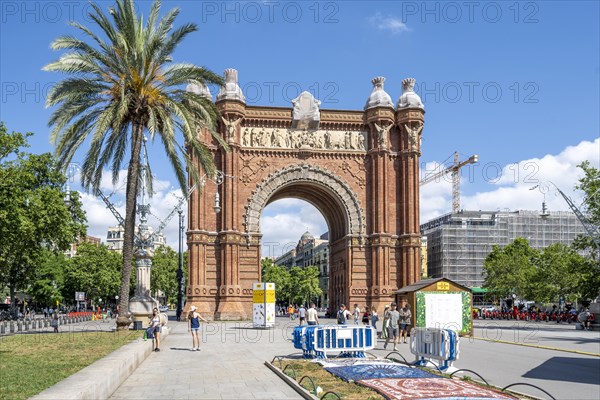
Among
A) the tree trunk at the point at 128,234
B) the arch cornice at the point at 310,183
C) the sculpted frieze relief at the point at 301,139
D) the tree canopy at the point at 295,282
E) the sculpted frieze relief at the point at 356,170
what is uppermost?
the sculpted frieze relief at the point at 301,139

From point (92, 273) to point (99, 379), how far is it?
75.5m

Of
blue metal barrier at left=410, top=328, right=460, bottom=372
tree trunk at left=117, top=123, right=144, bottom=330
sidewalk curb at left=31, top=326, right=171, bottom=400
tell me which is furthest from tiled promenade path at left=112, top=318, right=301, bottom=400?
blue metal barrier at left=410, top=328, right=460, bottom=372

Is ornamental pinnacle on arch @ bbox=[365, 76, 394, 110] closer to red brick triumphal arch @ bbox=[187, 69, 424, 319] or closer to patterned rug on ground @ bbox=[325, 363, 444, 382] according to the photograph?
red brick triumphal arch @ bbox=[187, 69, 424, 319]

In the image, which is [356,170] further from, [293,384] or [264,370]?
[293,384]

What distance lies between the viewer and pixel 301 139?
4941 cm

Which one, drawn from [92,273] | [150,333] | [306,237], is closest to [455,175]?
[306,237]

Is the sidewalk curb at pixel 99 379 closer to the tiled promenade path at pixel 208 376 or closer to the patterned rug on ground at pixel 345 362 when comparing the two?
the tiled promenade path at pixel 208 376

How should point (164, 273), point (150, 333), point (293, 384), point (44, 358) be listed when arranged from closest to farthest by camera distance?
point (293, 384) < point (44, 358) < point (150, 333) < point (164, 273)

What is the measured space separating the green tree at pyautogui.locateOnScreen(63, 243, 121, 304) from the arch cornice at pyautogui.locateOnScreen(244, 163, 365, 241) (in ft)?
129

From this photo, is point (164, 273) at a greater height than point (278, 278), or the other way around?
point (164, 273)

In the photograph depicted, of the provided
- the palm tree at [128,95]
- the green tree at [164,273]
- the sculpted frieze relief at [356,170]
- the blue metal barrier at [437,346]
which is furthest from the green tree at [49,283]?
the blue metal barrier at [437,346]

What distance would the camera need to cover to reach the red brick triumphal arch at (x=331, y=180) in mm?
47312

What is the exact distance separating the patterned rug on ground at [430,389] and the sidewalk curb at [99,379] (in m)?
4.50

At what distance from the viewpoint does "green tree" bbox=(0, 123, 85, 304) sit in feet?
110
